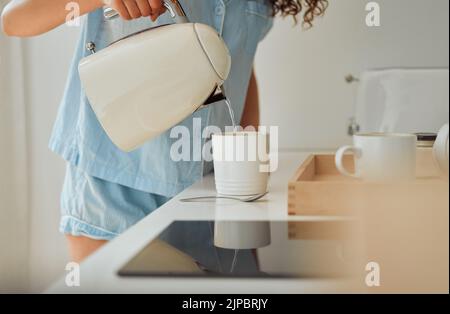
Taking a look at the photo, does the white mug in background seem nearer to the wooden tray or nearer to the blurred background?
the wooden tray

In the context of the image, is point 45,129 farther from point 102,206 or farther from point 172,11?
point 172,11

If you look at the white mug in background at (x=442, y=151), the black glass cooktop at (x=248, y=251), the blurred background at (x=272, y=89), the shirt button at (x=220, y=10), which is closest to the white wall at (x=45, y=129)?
the blurred background at (x=272, y=89)

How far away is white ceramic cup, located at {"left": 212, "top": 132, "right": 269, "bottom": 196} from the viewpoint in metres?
0.61

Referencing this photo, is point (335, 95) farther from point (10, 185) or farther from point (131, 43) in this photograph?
point (10, 185)

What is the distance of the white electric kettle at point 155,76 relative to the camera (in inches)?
20.8

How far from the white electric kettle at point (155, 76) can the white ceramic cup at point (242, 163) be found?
65 millimetres

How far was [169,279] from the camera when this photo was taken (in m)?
0.39

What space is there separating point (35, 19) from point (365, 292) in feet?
1.51

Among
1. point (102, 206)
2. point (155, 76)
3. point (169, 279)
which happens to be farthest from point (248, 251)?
point (102, 206)

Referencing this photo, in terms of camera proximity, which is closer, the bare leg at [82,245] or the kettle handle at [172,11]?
the kettle handle at [172,11]

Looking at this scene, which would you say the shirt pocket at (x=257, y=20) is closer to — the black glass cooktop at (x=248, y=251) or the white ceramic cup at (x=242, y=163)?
the white ceramic cup at (x=242, y=163)

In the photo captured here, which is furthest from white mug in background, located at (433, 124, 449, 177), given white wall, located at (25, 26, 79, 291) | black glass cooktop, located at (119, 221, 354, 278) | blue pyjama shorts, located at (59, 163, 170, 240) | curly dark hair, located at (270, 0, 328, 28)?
white wall, located at (25, 26, 79, 291)

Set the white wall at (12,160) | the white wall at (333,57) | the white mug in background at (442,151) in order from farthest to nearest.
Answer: the white wall at (12,160) → the white wall at (333,57) → the white mug in background at (442,151)

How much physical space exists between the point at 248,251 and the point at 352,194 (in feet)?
0.36
